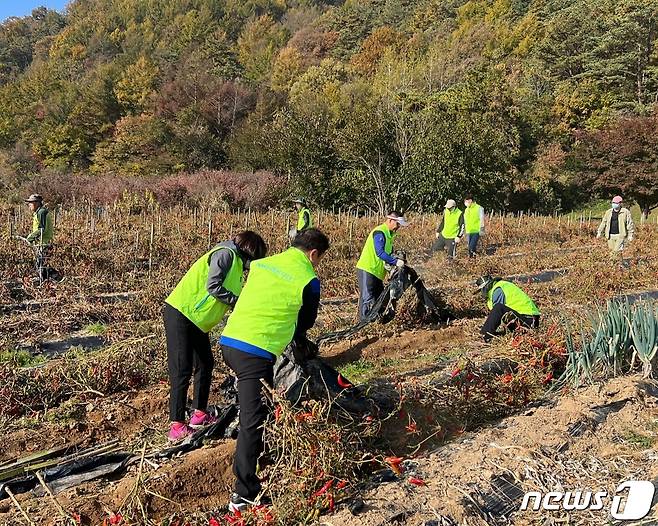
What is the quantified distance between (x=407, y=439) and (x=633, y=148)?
2438cm

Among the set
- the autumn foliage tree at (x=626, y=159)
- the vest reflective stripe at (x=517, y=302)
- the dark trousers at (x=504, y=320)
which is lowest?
the dark trousers at (x=504, y=320)

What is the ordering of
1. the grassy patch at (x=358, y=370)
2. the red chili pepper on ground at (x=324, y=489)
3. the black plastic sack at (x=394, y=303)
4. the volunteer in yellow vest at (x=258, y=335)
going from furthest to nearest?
the black plastic sack at (x=394, y=303) < the grassy patch at (x=358, y=370) < the volunteer in yellow vest at (x=258, y=335) < the red chili pepper on ground at (x=324, y=489)

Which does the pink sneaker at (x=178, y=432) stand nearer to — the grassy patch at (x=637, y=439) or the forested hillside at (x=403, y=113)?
the grassy patch at (x=637, y=439)

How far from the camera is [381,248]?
6.49 meters

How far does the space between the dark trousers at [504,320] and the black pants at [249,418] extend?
125 inches

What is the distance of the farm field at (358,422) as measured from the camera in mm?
2896

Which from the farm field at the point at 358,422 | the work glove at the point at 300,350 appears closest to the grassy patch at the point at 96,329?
the farm field at the point at 358,422

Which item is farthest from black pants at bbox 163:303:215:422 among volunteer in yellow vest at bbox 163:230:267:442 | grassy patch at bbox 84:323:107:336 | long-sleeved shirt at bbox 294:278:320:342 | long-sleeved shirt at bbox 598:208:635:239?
long-sleeved shirt at bbox 598:208:635:239

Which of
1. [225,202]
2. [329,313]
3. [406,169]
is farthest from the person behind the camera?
[406,169]

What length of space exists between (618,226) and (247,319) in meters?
9.15

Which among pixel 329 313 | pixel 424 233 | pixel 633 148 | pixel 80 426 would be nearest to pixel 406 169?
pixel 424 233

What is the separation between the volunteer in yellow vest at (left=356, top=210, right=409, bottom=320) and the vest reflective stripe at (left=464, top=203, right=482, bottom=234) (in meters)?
5.23

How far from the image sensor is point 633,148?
78.1ft

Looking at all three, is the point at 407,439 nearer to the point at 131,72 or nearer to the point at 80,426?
the point at 80,426
